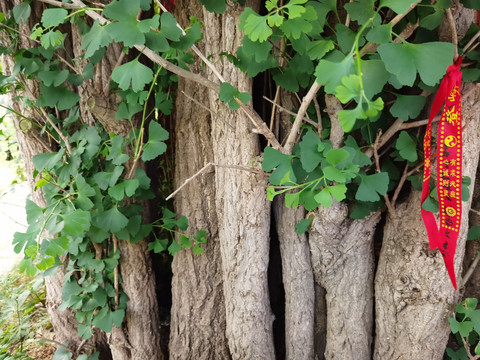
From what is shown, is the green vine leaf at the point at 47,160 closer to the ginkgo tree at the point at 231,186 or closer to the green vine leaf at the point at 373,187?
the ginkgo tree at the point at 231,186

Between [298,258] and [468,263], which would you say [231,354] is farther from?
[468,263]

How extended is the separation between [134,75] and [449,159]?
0.83 m

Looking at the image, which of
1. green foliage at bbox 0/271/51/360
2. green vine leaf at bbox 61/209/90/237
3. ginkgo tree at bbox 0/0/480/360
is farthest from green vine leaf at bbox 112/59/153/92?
green foliage at bbox 0/271/51/360

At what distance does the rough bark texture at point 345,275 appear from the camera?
4.22 ft

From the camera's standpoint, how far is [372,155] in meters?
1.22

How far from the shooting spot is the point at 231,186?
4.42ft

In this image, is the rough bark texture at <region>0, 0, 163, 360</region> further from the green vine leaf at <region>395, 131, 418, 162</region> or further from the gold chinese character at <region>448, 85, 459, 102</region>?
the gold chinese character at <region>448, 85, 459, 102</region>

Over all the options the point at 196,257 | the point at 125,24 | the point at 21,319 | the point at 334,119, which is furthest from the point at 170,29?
the point at 21,319

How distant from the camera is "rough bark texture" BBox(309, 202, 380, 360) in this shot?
129 centimetres

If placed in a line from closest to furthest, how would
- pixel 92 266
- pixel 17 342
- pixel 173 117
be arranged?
pixel 92 266 → pixel 173 117 → pixel 17 342

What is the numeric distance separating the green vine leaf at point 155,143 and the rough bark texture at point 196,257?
0.23m

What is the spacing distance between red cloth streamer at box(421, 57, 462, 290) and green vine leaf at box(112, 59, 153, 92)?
735 millimetres

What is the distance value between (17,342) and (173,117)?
4.89 feet

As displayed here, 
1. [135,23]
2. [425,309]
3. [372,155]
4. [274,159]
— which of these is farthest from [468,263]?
[135,23]
